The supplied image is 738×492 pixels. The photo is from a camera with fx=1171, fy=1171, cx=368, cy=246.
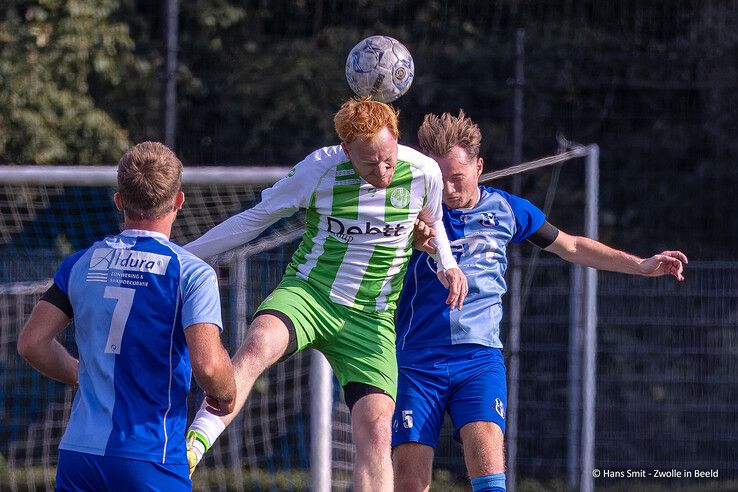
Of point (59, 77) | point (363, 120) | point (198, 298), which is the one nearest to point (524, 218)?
point (363, 120)

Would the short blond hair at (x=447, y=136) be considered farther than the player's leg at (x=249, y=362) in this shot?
Yes

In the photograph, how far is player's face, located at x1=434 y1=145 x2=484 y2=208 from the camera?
533 cm

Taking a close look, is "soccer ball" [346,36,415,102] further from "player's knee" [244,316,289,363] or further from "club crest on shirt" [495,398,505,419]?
"club crest on shirt" [495,398,505,419]

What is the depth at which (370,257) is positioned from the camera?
4.96 meters

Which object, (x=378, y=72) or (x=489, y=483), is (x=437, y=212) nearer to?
(x=378, y=72)

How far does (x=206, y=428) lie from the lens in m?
4.48

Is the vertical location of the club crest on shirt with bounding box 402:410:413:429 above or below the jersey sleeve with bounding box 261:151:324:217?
below

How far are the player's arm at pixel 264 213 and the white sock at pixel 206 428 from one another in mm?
660

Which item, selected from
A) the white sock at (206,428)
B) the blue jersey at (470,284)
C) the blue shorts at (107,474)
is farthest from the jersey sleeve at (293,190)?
the blue shorts at (107,474)

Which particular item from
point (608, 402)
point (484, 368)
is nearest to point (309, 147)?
point (608, 402)

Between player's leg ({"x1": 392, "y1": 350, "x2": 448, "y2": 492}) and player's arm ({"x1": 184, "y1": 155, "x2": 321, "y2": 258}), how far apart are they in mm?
957

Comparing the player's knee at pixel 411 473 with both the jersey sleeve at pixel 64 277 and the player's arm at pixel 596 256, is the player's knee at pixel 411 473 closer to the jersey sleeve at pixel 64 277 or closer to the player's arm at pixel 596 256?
the player's arm at pixel 596 256

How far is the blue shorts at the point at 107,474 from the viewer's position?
3492 millimetres

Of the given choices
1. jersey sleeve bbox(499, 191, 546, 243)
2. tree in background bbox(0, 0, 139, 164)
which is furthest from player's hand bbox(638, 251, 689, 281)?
tree in background bbox(0, 0, 139, 164)
